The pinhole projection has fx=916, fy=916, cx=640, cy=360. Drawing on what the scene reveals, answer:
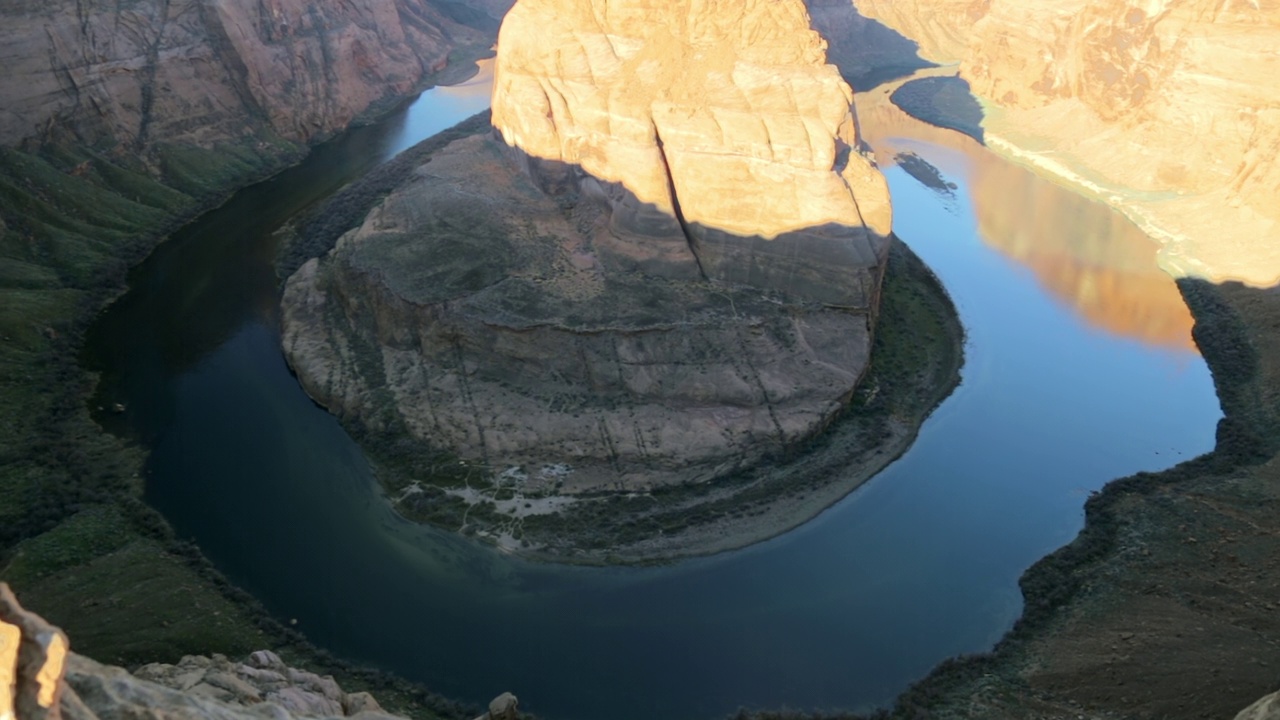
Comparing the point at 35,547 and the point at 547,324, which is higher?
the point at 547,324

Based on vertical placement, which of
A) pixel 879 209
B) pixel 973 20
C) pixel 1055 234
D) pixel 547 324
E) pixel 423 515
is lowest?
pixel 423 515

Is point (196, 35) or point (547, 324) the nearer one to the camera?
point (547, 324)

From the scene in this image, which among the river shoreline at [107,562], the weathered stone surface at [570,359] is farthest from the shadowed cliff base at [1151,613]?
the river shoreline at [107,562]

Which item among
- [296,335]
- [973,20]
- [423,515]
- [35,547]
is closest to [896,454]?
[423,515]

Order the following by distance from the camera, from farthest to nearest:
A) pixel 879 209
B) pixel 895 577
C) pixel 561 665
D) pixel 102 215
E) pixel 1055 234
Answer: pixel 1055 234 < pixel 102 215 < pixel 879 209 < pixel 895 577 < pixel 561 665

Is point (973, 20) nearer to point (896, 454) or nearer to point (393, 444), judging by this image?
point (896, 454)

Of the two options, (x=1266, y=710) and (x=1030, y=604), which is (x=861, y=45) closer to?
Answer: (x=1030, y=604)

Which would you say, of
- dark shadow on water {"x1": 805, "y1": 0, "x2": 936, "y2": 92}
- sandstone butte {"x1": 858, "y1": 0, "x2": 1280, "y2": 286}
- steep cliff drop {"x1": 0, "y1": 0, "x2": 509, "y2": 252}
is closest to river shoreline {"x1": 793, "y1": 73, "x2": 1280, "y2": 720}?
sandstone butte {"x1": 858, "y1": 0, "x2": 1280, "y2": 286}

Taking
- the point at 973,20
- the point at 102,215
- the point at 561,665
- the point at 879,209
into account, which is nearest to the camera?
the point at 561,665
